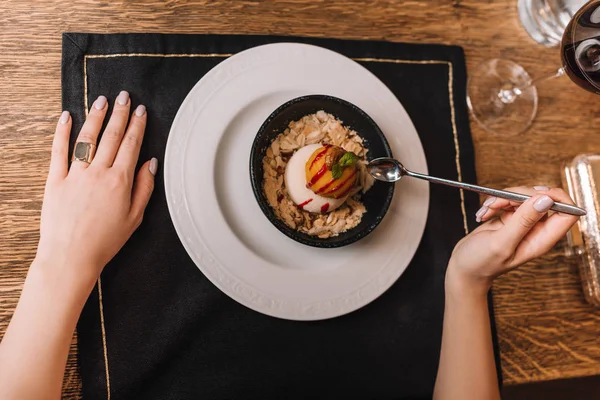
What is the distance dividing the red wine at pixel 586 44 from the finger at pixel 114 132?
35.2 inches

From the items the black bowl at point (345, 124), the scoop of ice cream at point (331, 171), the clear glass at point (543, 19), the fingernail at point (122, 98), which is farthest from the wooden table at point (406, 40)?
the scoop of ice cream at point (331, 171)

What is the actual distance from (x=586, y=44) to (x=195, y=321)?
3.10 feet

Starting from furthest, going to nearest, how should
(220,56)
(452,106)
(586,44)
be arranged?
1. (452,106)
2. (220,56)
3. (586,44)

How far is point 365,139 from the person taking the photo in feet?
3.40

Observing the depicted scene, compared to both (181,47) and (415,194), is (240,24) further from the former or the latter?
(415,194)

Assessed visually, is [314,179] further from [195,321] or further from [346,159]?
[195,321]

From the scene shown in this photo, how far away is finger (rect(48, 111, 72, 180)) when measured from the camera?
95 centimetres

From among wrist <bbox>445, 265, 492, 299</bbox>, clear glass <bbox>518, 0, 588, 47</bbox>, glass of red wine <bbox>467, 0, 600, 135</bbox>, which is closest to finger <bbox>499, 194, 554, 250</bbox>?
wrist <bbox>445, 265, 492, 299</bbox>

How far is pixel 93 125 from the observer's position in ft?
3.20

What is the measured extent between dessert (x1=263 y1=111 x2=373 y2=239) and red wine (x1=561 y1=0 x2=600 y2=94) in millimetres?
446

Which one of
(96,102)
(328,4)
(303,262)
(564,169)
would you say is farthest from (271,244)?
(564,169)

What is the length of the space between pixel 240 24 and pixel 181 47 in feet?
0.49

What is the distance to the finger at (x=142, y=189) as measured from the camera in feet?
3.19

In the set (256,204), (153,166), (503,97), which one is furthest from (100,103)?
(503,97)
